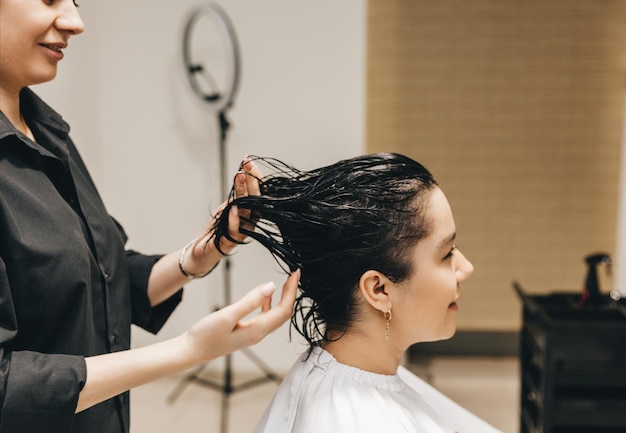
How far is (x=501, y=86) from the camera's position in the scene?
145 inches

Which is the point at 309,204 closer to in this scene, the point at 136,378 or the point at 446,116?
the point at 136,378

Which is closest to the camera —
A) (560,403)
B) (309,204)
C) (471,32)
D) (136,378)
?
(136,378)

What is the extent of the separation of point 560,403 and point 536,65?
6.80 feet

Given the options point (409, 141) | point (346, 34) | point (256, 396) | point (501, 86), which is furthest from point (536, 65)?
point (256, 396)

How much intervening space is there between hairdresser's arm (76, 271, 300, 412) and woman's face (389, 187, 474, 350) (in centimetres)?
33

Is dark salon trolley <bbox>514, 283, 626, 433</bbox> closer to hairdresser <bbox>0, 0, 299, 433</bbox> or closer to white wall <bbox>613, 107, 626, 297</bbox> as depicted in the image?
white wall <bbox>613, 107, 626, 297</bbox>

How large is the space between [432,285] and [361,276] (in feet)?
0.44

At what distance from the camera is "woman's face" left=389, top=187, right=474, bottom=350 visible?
3.98 feet

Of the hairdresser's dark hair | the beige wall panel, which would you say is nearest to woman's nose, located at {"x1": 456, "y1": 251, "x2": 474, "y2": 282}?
the hairdresser's dark hair

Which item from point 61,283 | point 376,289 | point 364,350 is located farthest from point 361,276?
point 61,283

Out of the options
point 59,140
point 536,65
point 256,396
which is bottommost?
point 256,396

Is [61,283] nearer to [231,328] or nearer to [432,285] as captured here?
[231,328]

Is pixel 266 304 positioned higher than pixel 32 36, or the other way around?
pixel 32 36

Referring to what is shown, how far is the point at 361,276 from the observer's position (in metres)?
1.20
